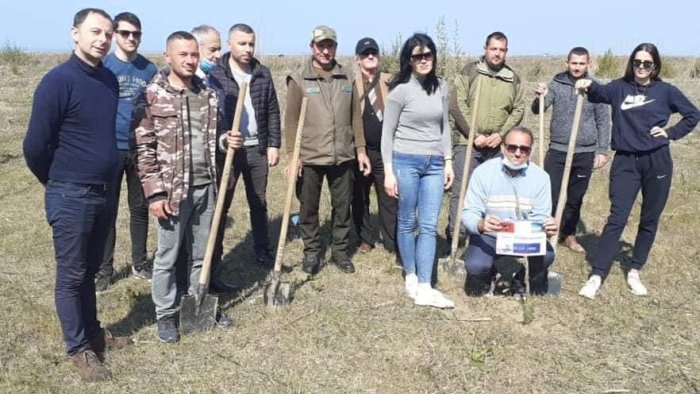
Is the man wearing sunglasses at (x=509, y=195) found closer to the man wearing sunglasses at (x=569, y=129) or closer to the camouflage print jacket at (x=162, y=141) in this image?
the man wearing sunglasses at (x=569, y=129)

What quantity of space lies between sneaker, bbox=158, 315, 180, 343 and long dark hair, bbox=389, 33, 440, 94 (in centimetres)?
236

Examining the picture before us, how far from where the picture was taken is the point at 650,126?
186 inches

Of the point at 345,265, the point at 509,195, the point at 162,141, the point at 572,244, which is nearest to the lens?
the point at 162,141

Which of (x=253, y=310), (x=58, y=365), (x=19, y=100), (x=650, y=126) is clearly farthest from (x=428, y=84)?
(x=19, y=100)

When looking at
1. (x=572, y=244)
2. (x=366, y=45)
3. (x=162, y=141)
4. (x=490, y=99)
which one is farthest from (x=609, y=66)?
(x=162, y=141)

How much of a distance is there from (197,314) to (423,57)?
2.45 m

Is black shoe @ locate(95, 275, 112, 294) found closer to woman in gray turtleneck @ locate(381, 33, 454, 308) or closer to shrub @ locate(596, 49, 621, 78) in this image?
woman in gray turtleneck @ locate(381, 33, 454, 308)

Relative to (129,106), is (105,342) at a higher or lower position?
lower

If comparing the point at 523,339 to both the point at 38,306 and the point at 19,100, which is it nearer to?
the point at 38,306

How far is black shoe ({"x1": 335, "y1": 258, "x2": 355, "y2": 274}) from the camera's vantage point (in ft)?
17.9

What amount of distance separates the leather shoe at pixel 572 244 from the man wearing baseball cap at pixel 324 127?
7.95 ft

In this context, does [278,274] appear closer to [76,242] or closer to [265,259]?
[265,259]

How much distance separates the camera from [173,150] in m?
3.74

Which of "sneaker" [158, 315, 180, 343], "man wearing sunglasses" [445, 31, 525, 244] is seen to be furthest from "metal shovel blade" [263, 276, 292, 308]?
"man wearing sunglasses" [445, 31, 525, 244]
